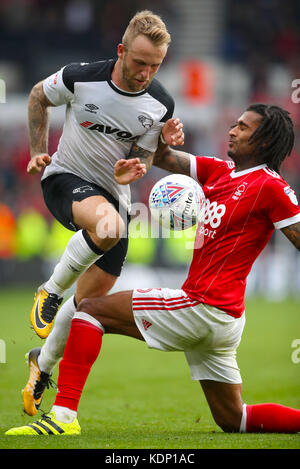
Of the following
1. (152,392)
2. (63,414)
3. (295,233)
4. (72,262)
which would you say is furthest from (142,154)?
(152,392)

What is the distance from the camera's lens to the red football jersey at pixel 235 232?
475cm

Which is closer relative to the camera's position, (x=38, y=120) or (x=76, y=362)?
(x=76, y=362)

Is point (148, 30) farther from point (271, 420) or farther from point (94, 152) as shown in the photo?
point (271, 420)

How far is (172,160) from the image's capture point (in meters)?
5.63

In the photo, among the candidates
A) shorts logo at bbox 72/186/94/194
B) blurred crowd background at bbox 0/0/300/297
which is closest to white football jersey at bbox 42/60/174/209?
shorts logo at bbox 72/186/94/194

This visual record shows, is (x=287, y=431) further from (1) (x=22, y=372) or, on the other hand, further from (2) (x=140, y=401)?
(1) (x=22, y=372)

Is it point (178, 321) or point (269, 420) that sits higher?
point (178, 321)

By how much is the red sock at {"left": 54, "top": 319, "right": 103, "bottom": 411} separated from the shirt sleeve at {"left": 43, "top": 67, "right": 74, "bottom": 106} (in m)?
1.62

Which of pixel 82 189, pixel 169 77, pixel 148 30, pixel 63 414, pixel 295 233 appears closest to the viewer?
pixel 295 233

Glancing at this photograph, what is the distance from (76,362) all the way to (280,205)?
60.7 inches

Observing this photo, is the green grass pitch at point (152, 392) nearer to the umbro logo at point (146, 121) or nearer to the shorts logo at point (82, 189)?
the shorts logo at point (82, 189)

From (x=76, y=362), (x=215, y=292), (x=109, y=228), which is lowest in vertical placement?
(x=76, y=362)

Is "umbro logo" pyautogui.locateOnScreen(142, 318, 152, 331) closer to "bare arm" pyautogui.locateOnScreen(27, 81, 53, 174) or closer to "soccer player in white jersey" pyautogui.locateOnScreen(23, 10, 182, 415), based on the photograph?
"soccer player in white jersey" pyautogui.locateOnScreen(23, 10, 182, 415)
